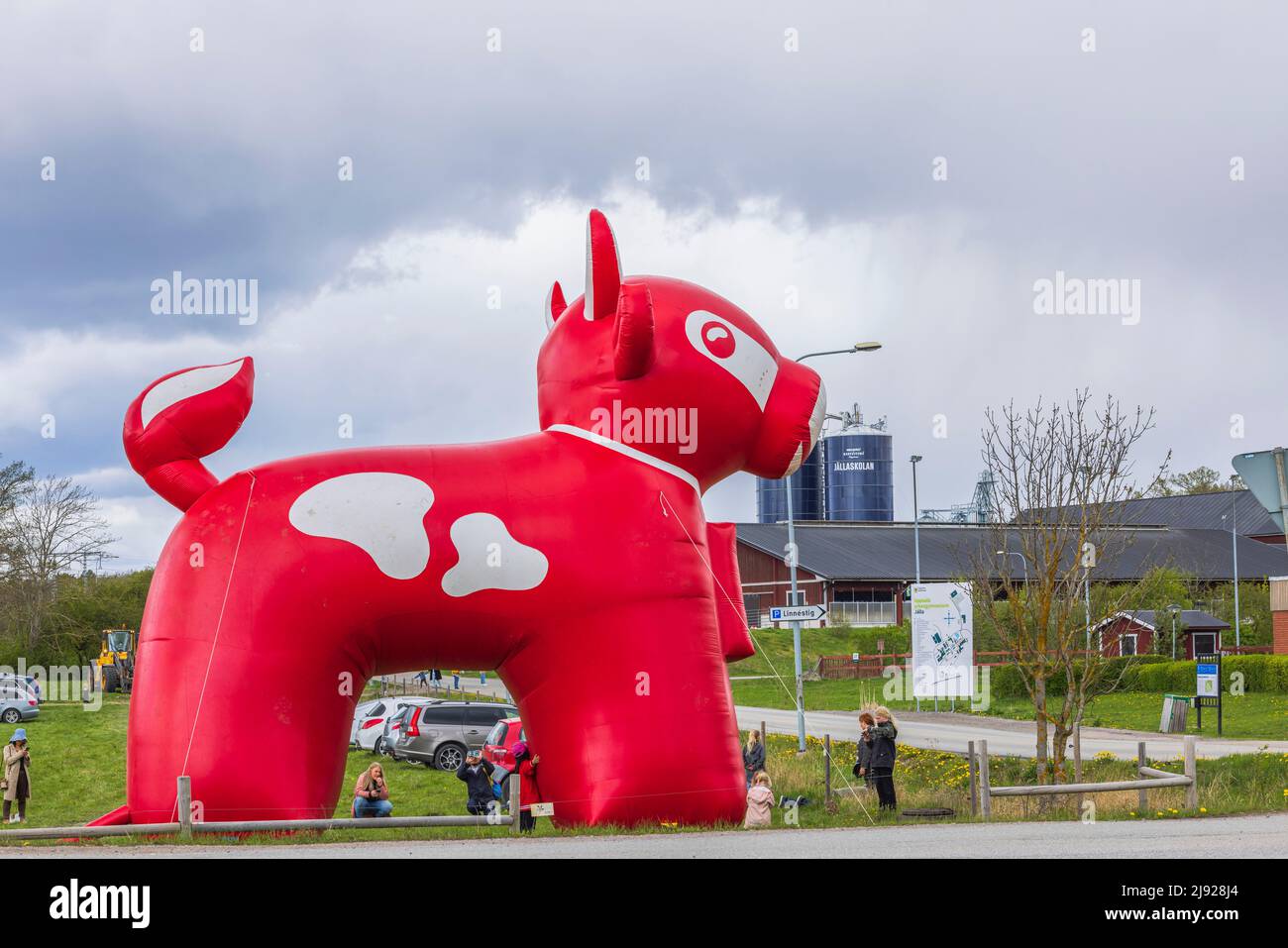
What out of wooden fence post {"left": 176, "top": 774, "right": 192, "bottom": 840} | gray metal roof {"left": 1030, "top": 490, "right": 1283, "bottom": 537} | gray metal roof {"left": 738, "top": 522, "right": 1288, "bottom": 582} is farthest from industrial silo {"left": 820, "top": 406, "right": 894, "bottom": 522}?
wooden fence post {"left": 176, "top": 774, "right": 192, "bottom": 840}

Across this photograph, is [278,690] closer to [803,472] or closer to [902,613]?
[902,613]

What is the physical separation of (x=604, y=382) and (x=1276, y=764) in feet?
40.5

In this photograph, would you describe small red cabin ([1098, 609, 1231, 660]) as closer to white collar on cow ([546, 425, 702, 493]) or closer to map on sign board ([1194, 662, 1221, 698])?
map on sign board ([1194, 662, 1221, 698])

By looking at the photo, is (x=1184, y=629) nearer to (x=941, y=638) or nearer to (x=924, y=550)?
(x=941, y=638)

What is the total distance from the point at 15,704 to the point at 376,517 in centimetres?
2944

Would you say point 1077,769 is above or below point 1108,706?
above

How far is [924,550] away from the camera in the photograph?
65.3 m

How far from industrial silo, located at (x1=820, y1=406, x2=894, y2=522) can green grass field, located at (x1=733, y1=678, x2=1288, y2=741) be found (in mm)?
54664

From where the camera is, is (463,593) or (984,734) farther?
(984,734)

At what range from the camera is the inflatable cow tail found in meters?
12.1

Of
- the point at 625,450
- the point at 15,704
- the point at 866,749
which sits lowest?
the point at 15,704

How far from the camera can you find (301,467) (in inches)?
472

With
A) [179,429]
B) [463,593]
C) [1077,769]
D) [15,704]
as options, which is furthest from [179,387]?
[15,704]
